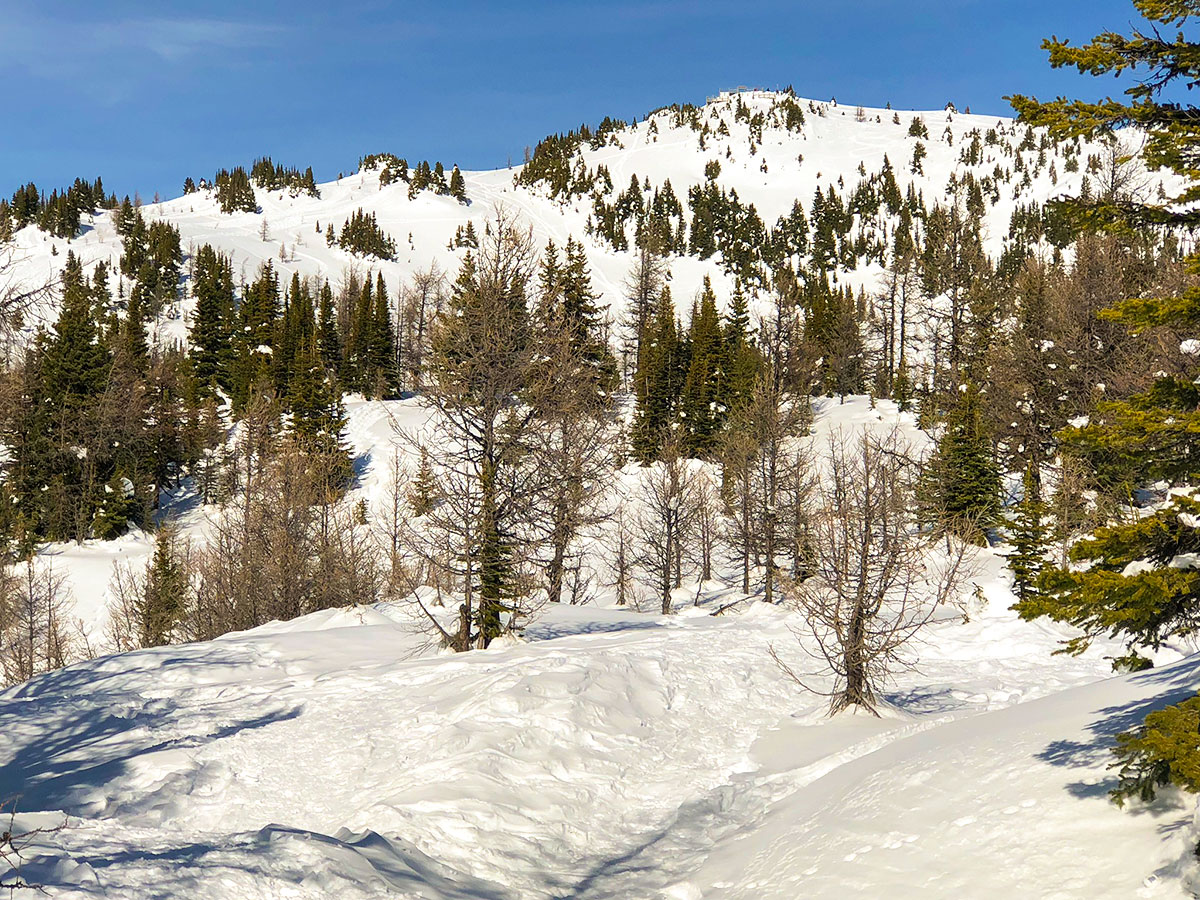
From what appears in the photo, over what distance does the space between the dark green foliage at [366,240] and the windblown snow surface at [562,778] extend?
11488 centimetres

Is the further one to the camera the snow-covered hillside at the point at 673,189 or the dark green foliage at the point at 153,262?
the snow-covered hillside at the point at 673,189

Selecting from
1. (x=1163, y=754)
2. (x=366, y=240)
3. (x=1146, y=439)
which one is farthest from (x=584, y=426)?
(x=366, y=240)

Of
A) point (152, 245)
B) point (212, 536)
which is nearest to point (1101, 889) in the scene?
point (212, 536)

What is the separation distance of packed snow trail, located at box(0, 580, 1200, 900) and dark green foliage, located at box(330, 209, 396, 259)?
116 meters

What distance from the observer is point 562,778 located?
1050 centimetres

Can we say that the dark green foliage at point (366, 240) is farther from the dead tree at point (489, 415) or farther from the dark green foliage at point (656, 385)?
the dead tree at point (489, 415)

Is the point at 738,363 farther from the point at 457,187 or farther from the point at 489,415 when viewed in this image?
the point at 457,187

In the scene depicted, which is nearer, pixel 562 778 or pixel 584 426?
pixel 562 778

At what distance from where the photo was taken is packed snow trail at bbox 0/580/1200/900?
6.50 metres

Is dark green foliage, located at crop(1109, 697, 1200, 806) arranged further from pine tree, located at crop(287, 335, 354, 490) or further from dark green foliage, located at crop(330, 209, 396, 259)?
dark green foliage, located at crop(330, 209, 396, 259)

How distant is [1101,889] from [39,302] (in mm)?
13303

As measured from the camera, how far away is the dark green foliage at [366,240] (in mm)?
123250

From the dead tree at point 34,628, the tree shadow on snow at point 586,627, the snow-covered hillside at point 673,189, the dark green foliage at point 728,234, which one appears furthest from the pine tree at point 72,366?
the dark green foliage at point 728,234

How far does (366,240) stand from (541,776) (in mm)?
125068
